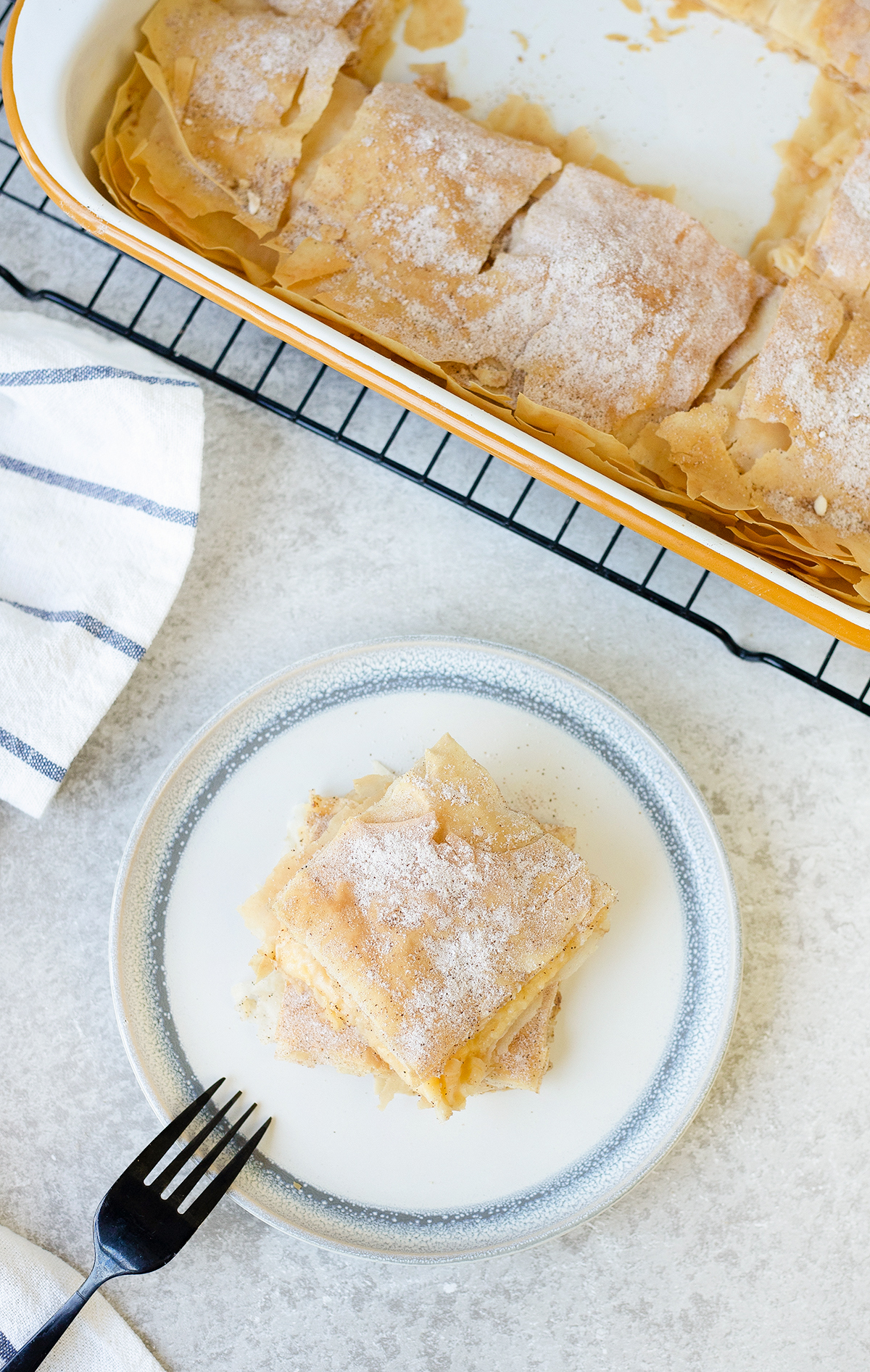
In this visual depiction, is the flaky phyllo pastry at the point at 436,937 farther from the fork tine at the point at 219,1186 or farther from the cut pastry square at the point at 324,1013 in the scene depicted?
the fork tine at the point at 219,1186

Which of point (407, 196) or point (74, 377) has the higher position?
point (407, 196)

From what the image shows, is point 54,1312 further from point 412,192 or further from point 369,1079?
point 412,192

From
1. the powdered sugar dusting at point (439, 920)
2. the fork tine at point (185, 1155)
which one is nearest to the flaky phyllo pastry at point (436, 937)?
the powdered sugar dusting at point (439, 920)

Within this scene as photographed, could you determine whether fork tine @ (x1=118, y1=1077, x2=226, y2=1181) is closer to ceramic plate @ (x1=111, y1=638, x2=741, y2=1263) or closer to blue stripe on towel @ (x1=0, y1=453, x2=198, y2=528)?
ceramic plate @ (x1=111, y1=638, x2=741, y2=1263)

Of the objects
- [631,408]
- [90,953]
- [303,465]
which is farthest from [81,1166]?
[631,408]

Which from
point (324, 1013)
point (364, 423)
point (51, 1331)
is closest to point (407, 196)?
point (364, 423)

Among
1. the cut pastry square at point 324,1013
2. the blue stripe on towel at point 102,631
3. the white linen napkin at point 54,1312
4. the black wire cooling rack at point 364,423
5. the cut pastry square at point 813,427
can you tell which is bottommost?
the white linen napkin at point 54,1312
